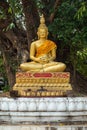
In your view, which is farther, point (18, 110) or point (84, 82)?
point (84, 82)

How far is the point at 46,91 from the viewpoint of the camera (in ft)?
18.0

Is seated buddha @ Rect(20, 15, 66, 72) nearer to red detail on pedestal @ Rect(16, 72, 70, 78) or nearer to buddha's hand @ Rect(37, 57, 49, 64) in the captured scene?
buddha's hand @ Rect(37, 57, 49, 64)

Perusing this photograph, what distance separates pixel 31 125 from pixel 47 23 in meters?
2.69

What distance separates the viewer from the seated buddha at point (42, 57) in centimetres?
580

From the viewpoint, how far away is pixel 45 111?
4.68m

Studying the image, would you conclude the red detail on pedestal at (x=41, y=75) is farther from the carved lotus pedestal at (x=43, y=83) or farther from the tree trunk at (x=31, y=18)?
the tree trunk at (x=31, y=18)

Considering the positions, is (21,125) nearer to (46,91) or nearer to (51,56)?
(46,91)

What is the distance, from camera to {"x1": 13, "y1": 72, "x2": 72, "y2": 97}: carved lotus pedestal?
551 cm

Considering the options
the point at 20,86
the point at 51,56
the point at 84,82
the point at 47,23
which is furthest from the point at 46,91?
the point at 84,82

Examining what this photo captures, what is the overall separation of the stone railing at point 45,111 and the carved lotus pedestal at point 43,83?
30.4 inches

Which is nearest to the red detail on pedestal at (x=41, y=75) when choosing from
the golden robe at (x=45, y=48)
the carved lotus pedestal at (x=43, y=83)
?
the carved lotus pedestal at (x=43, y=83)

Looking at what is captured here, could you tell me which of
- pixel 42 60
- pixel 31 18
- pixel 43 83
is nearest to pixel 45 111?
pixel 43 83

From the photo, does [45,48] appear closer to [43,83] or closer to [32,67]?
[32,67]

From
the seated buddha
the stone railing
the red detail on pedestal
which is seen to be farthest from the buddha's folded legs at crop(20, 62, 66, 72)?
the stone railing
